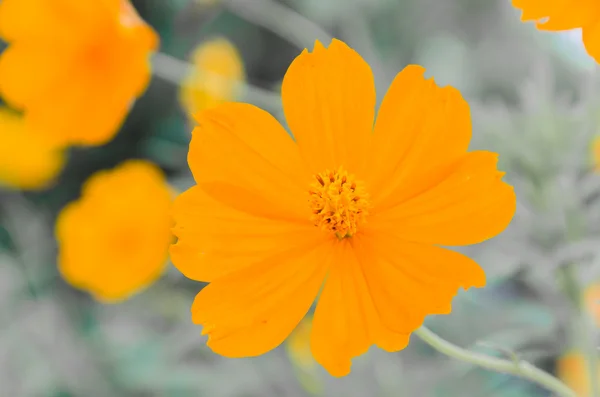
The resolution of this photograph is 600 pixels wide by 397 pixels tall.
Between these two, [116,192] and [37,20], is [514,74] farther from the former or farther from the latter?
[37,20]

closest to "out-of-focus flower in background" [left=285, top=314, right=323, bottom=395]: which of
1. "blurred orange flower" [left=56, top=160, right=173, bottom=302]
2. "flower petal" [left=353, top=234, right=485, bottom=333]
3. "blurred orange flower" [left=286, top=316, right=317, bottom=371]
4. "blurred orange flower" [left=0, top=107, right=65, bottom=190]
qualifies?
"blurred orange flower" [left=286, top=316, right=317, bottom=371]

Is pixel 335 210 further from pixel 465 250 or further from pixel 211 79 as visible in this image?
pixel 211 79

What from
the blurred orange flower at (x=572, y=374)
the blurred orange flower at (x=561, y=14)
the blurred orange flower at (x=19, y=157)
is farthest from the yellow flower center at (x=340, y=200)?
the blurred orange flower at (x=19, y=157)

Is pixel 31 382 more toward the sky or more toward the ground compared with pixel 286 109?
more toward the ground

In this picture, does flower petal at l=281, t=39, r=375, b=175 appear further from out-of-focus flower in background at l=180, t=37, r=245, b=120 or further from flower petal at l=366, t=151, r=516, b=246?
out-of-focus flower in background at l=180, t=37, r=245, b=120

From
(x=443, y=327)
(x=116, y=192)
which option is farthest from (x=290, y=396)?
(x=116, y=192)

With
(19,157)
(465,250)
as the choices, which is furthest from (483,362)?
(19,157)

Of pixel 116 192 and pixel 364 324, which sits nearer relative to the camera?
pixel 364 324
